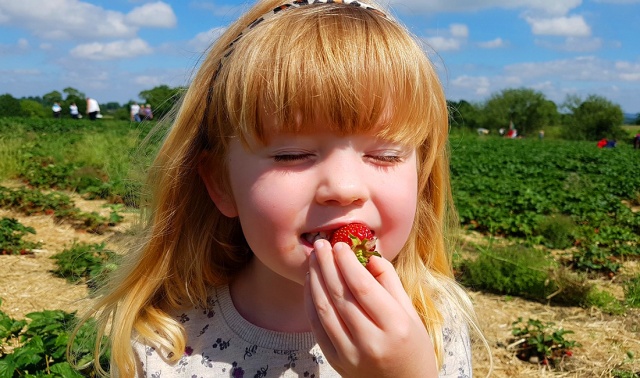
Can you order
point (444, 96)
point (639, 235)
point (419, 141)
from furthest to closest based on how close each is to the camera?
point (639, 235), point (444, 96), point (419, 141)

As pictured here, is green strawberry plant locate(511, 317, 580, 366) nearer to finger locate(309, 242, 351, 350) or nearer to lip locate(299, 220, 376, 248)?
lip locate(299, 220, 376, 248)

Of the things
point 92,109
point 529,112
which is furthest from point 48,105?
point 529,112

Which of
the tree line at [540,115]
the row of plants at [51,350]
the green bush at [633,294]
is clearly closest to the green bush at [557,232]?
the green bush at [633,294]

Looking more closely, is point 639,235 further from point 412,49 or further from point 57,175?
point 57,175

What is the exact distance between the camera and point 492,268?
502 cm

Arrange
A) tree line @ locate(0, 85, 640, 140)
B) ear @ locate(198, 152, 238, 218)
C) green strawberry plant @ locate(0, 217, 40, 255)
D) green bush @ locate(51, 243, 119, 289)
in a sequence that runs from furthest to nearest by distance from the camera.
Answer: tree line @ locate(0, 85, 640, 140)
green strawberry plant @ locate(0, 217, 40, 255)
green bush @ locate(51, 243, 119, 289)
ear @ locate(198, 152, 238, 218)

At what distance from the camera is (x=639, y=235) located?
23.9 ft

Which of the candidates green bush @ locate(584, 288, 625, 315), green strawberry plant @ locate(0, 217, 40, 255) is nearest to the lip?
green bush @ locate(584, 288, 625, 315)

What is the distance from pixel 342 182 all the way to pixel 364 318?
33 cm

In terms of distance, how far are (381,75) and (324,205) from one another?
36 centimetres

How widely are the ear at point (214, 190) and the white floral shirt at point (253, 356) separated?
354 millimetres

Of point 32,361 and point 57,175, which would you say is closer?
point 32,361

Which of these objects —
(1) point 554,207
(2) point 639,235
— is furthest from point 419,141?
(1) point 554,207

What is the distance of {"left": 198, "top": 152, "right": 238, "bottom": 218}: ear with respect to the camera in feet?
5.79
